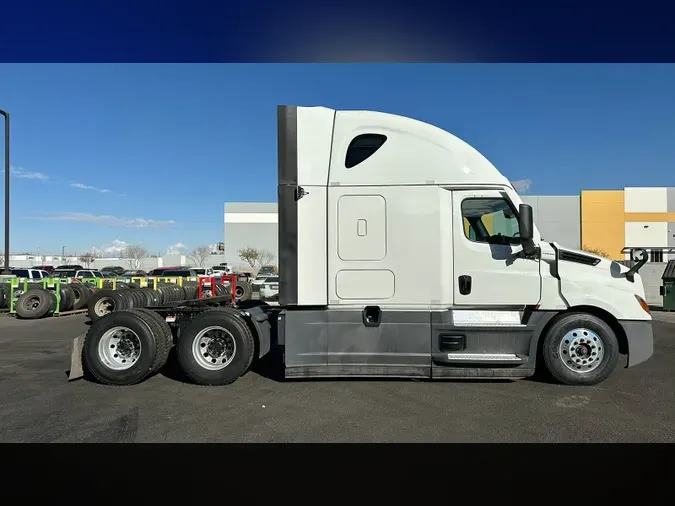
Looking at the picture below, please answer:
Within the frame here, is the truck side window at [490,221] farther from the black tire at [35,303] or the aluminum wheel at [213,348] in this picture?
the black tire at [35,303]

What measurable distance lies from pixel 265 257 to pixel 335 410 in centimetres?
7146

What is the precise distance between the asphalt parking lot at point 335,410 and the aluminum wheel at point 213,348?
374 millimetres

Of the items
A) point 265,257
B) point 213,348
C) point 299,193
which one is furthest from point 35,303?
point 265,257

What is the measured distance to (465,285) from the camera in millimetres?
5914

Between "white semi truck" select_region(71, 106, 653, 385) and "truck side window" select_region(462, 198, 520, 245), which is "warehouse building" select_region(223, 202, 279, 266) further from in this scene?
"truck side window" select_region(462, 198, 520, 245)

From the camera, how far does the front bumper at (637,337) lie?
5832mm

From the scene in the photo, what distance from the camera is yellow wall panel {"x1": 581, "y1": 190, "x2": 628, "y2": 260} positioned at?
53000 mm

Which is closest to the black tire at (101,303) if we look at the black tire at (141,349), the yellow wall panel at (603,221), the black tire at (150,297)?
the black tire at (150,297)

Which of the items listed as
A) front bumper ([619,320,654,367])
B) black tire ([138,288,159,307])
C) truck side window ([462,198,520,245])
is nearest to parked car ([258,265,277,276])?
black tire ([138,288,159,307])

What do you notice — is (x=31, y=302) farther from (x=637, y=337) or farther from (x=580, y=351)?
(x=637, y=337)

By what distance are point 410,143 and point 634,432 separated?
4.23 m

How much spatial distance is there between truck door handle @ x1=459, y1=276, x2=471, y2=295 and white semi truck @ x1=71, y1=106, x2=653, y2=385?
0.01m

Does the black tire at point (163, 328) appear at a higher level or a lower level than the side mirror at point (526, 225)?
lower
